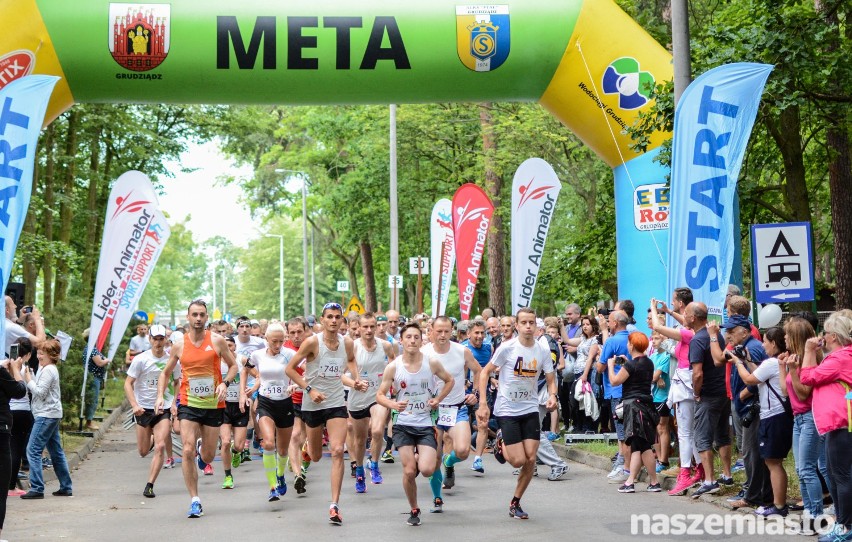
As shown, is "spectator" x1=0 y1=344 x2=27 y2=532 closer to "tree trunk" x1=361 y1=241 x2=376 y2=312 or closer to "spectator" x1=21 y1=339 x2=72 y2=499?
"spectator" x1=21 y1=339 x2=72 y2=499

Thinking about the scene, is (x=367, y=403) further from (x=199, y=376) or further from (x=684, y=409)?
(x=684, y=409)

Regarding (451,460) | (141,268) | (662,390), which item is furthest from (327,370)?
(141,268)

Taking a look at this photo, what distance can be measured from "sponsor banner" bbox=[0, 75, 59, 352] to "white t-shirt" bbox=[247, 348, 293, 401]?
350 cm

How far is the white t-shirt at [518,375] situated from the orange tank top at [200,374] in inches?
114

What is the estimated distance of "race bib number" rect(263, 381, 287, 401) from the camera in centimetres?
1304

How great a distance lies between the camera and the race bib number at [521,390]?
11.1 metres

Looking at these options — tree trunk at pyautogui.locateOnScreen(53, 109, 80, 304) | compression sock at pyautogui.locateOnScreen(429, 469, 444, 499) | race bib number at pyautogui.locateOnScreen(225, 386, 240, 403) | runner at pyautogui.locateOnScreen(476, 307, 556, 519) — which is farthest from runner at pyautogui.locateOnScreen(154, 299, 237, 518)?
tree trunk at pyautogui.locateOnScreen(53, 109, 80, 304)

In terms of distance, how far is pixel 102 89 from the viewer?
15.5 metres

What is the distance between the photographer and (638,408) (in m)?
12.4

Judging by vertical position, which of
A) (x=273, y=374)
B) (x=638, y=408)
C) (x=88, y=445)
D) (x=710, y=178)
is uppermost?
(x=710, y=178)

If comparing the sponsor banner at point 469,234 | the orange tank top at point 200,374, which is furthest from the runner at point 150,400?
the sponsor banner at point 469,234

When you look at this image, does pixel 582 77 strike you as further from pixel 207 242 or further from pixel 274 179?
pixel 207 242

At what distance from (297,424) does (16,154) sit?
484 cm

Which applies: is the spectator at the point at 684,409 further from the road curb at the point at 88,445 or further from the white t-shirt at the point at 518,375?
the road curb at the point at 88,445
